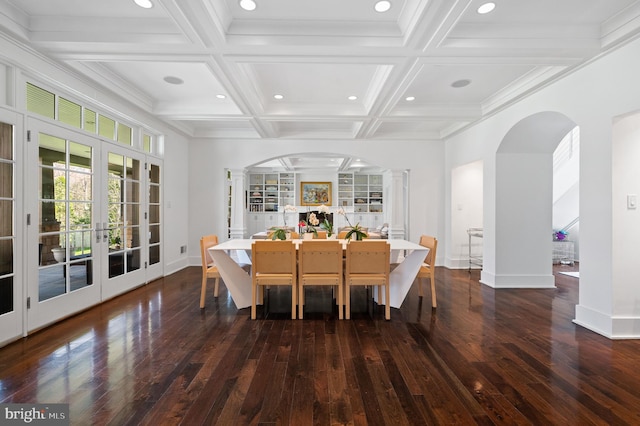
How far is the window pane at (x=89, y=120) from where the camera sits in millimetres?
3938

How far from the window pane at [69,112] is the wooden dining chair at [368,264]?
3.51 m

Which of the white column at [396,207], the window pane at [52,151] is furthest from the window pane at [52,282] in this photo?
the white column at [396,207]

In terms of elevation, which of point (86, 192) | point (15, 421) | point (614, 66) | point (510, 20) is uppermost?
point (510, 20)

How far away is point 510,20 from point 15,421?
187 inches

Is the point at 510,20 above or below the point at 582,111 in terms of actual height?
above

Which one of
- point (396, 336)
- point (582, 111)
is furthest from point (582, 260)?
point (396, 336)

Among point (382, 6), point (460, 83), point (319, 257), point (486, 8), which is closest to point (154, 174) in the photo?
point (319, 257)

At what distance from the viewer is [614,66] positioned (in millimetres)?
3051

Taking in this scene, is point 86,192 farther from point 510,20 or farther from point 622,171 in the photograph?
point 622,171

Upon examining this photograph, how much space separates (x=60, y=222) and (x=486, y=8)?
15.5ft

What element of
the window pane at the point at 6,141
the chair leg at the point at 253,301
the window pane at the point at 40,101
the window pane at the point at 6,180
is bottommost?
the chair leg at the point at 253,301

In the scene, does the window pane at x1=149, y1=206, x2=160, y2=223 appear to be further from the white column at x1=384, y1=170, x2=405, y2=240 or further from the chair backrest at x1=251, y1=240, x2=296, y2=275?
the white column at x1=384, y1=170, x2=405, y2=240

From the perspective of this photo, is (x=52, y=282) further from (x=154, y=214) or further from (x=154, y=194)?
(x=154, y=194)

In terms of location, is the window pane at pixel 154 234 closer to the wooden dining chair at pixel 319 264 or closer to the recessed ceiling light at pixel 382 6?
the wooden dining chair at pixel 319 264
